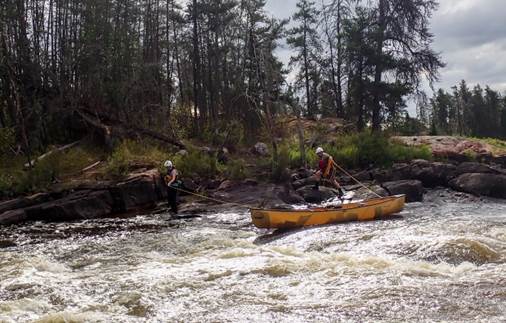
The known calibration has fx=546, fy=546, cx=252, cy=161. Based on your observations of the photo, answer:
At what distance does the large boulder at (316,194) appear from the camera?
16.9 meters

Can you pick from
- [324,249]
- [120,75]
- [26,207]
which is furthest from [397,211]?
[120,75]

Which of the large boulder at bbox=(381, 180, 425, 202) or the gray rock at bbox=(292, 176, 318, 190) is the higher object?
the gray rock at bbox=(292, 176, 318, 190)

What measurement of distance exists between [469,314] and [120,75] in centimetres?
1846

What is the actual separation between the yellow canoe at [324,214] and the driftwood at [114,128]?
404 inches

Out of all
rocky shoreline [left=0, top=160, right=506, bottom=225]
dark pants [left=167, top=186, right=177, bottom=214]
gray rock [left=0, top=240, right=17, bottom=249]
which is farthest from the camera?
dark pants [left=167, top=186, right=177, bottom=214]

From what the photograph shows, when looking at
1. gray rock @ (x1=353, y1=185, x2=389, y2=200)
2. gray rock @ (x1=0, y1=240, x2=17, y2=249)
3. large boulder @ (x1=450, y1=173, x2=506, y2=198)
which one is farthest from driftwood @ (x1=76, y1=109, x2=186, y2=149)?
large boulder @ (x1=450, y1=173, x2=506, y2=198)

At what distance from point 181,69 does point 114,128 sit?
12235 mm

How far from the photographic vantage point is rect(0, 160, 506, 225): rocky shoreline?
606 inches

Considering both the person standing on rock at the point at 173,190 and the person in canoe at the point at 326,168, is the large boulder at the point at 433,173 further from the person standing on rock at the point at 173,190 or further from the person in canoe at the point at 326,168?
the person standing on rock at the point at 173,190

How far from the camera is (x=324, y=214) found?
1240 centimetres

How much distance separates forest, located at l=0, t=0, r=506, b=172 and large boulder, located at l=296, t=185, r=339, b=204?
330 centimetres

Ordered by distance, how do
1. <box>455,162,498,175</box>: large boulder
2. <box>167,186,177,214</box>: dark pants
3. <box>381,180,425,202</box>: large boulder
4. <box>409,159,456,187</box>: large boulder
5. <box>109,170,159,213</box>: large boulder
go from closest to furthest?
<box>167,186,177,214</box>: dark pants → <box>381,180,425,202</box>: large boulder → <box>109,170,159,213</box>: large boulder → <box>455,162,498,175</box>: large boulder → <box>409,159,456,187</box>: large boulder

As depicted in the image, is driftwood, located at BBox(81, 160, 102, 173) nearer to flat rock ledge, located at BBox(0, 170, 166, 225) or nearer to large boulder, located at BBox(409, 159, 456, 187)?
flat rock ledge, located at BBox(0, 170, 166, 225)

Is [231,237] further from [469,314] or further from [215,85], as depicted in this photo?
[215,85]
